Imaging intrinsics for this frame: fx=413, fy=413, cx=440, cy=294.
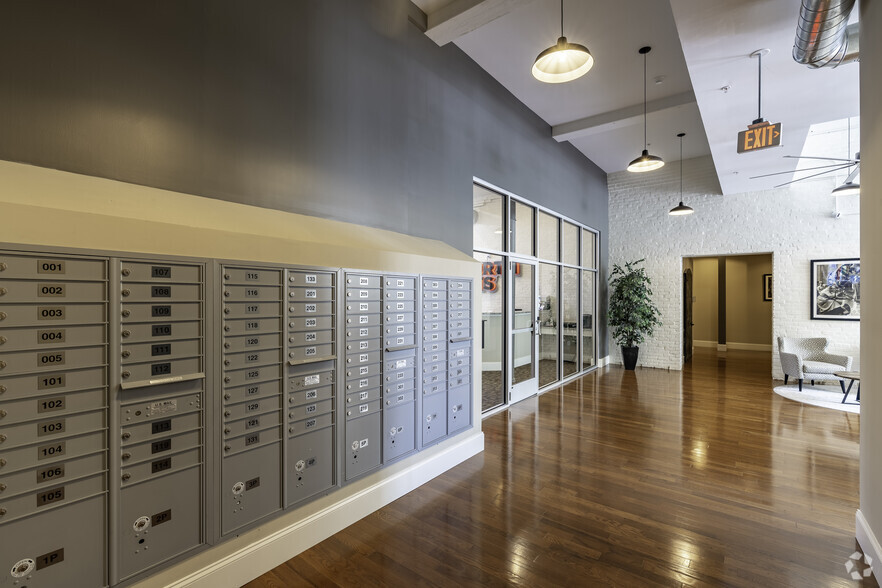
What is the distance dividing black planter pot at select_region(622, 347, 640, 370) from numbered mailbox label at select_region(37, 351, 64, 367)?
7.87m

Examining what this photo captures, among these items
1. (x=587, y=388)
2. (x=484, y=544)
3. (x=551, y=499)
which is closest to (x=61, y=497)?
(x=484, y=544)

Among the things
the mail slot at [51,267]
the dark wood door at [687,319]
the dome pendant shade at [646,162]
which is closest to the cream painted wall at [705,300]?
the dark wood door at [687,319]

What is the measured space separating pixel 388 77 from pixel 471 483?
3140 mm

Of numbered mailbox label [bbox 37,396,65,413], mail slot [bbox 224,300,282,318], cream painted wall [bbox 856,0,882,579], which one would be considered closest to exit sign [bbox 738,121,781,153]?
cream painted wall [bbox 856,0,882,579]

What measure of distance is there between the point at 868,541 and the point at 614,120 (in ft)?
16.1

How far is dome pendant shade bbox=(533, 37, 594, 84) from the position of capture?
279cm

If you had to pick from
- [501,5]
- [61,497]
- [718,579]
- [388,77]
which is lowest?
[718,579]

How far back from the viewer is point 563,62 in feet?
9.67

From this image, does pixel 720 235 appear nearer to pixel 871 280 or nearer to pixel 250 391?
pixel 871 280

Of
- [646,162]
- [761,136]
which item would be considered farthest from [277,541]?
[646,162]

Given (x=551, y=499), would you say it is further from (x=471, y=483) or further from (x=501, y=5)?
(x=501, y=5)

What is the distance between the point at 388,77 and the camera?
3.23 meters

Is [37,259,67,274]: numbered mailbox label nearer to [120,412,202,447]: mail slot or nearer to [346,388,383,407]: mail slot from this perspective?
[120,412,202,447]: mail slot

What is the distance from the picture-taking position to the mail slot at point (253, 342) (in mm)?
1917
